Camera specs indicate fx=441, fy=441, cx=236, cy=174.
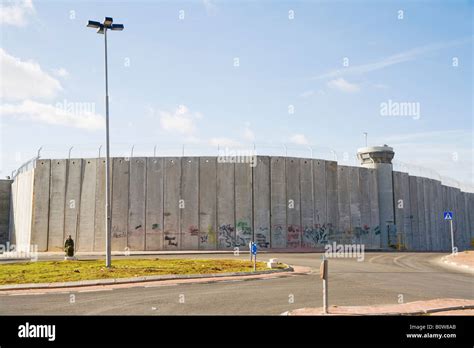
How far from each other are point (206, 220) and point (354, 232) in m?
15.2

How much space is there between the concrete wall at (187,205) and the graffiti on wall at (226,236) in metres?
0.09

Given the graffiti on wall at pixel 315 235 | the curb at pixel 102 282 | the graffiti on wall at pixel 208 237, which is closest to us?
the curb at pixel 102 282

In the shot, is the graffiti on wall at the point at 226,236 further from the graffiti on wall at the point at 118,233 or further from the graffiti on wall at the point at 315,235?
the graffiti on wall at the point at 118,233

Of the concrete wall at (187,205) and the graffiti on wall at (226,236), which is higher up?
the concrete wall at (187,205)

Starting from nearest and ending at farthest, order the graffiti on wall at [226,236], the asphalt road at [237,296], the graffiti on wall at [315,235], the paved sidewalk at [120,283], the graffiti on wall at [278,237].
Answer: the asphalt road at [237,296] → the paved sidewalk at [120,283] → the graffiti on wall at [226,236] → the graffiti on wall at [278,237] → the graffiti on wall at [315,235]

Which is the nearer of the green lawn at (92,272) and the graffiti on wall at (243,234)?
the green lawn at (92,272)

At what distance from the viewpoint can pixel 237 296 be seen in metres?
13.1

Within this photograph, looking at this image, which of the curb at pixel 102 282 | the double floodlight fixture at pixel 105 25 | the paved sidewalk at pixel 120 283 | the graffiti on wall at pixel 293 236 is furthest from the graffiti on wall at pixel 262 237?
the double floodlight fixture at pixel 105 25

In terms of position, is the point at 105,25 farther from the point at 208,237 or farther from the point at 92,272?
the point at 208,237

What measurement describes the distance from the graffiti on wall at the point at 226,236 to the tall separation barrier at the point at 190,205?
0.29 feet

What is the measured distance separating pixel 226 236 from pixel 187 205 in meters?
4.44

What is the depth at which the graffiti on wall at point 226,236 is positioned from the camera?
39.2 meters

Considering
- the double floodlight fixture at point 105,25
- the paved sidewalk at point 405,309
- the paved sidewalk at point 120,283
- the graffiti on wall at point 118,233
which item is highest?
the double floodlight fixture at point 105,25
